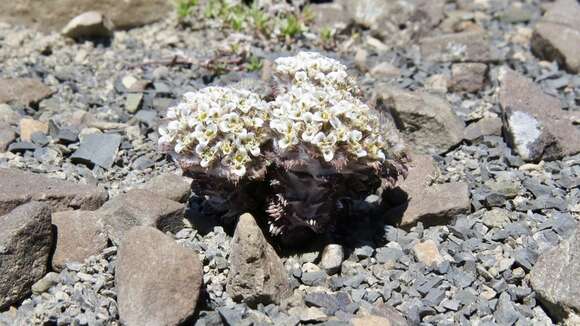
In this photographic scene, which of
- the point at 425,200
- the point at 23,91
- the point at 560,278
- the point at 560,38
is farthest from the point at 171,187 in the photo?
the point at 560,38

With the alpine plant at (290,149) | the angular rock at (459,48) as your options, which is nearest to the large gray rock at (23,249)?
the alpine plant at (290,149)

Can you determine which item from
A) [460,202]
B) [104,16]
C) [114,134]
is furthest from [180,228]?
[104,16]

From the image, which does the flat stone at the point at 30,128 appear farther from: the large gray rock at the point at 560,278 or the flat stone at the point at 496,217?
the large gray rock at the point at 560,278

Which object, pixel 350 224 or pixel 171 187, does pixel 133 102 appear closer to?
pixel 171 187

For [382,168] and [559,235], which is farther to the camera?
[559,235]

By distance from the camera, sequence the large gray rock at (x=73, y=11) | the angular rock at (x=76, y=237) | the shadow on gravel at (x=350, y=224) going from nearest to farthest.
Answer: the angular rock at (x=76, y=237) < the shadow on gravel at (x=350, y=224) < the large gray rock at (x=73, y=11)

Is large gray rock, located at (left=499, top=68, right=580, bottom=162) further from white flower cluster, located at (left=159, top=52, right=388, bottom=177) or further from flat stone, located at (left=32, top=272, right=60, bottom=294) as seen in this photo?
flat stone, located at (left=32, top=272, right=60, bottom=294)

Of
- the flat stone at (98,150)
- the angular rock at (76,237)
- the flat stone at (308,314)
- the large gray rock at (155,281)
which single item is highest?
the large gray rock at (155,281)

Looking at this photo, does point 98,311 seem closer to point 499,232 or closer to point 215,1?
point 499,232
